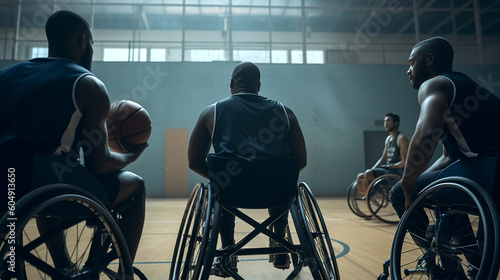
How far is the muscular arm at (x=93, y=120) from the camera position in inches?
46.8

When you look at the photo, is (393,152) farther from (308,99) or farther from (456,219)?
(308,99)

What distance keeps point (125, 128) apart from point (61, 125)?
527 mm

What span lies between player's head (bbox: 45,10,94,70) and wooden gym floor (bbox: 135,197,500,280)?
1.33 meters

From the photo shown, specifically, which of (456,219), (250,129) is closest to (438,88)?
(456,219)

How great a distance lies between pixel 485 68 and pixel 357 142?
13.1 feet

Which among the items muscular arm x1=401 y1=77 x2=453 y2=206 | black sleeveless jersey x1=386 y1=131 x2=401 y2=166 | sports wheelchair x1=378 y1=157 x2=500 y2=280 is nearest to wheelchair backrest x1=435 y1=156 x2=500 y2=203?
sports wheelchair x1=378 y1=157 x2=500 y2=280

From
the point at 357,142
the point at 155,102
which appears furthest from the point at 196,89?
the point at 357,142

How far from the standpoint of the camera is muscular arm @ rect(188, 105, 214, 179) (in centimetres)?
159

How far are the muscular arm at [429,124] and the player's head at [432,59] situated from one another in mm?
163

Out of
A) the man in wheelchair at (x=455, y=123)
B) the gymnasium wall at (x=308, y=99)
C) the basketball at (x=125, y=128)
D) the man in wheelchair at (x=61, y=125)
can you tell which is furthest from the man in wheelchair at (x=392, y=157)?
the gymnasium wall at (x=308, y=99)

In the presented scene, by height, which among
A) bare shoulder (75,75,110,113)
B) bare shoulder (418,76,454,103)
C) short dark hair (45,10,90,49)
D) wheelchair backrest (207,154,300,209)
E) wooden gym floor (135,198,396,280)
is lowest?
wooden gym floor (135,198,396,280)

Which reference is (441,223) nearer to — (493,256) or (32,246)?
(493,256)

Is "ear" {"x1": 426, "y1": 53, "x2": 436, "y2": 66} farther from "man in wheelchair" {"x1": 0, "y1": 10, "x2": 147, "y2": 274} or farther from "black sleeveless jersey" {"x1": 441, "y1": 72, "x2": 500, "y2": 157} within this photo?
"man in wheelchair" {"x1": 0, "y1": 10, "x2": 147, "y2": 274}

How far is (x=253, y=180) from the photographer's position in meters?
1.34
